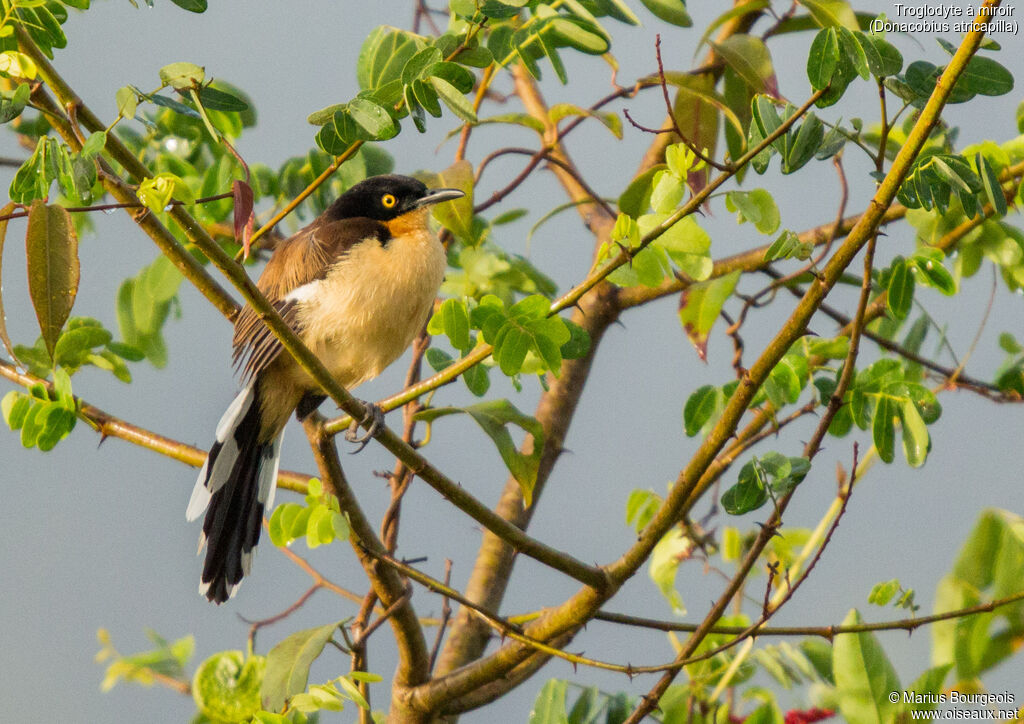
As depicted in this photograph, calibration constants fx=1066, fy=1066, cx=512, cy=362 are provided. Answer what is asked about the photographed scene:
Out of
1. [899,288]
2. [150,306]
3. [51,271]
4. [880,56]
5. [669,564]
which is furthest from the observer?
[150,306]

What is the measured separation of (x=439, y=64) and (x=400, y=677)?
137cm

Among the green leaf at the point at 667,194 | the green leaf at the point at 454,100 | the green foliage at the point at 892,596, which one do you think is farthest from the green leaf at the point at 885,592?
the green leaf at the point at 454,100

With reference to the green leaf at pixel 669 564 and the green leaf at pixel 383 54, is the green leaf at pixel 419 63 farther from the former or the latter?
the green leaf at pixel 669 564

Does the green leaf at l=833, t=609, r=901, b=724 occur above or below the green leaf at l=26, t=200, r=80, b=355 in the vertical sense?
below

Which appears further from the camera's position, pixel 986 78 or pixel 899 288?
pixel 899 288

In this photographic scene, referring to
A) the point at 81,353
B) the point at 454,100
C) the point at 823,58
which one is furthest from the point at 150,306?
the point at 823,58

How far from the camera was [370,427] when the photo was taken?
205cm

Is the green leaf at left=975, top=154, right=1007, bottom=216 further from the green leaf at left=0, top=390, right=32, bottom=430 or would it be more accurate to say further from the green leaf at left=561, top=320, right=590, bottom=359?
the green leaf at left=0, top=390, right=32, bottom=430

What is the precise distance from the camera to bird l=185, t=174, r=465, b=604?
2.68 meters

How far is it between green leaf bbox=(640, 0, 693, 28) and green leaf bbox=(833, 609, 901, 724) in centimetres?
131

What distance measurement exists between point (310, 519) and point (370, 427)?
0.21 meters

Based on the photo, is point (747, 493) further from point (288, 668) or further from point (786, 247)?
point (288, 668)

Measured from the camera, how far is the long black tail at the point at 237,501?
2752 mm

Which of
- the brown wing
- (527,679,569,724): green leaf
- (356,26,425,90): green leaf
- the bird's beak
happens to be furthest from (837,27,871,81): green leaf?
the brown wing
